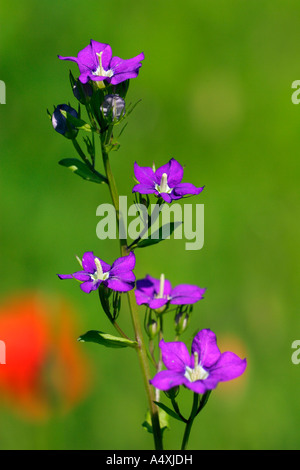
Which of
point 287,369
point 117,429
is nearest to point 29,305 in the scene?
point 117,429

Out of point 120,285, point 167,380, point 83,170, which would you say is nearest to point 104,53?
point 83,170

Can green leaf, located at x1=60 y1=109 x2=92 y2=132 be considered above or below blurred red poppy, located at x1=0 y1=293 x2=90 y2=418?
above

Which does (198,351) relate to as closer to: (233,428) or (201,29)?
(233,428)

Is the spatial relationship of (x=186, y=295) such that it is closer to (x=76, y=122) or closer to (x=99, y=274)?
(x=99, y=274)

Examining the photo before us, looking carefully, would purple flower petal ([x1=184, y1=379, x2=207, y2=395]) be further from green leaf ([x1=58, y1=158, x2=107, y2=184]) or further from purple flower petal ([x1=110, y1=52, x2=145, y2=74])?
purple flower petal ([x1=110, y1=52, x2=145, y2=74])

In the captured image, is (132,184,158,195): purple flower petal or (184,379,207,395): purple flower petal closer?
(184,379,207,395): purple flower petal

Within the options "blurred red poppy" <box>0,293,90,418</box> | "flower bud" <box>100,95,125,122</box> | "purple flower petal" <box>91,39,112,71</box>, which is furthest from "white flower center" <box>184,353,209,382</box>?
"blurred red poppy" <box>0,293,90,418</box>

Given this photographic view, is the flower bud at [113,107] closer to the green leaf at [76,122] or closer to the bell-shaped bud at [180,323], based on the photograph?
the green leaf at [76,122]
